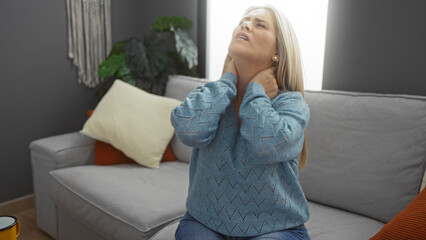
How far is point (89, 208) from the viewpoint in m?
1.64

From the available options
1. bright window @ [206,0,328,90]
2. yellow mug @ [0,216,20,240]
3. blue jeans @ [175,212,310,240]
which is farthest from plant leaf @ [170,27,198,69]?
yellow mug @ [0,216,20,240]

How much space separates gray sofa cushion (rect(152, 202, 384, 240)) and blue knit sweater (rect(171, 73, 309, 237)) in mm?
311

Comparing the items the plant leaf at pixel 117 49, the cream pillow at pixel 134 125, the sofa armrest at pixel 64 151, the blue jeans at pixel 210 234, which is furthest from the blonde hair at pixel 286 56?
the plant leaf at pixel 117 49

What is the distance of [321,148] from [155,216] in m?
0.76

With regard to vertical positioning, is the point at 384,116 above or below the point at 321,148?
above

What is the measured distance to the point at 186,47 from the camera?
2.43 meters

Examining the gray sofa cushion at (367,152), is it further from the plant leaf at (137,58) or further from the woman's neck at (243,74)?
the plant leaf at (137,58)

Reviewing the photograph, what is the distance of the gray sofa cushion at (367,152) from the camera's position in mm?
1394

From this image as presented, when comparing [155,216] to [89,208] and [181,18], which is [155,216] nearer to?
[89,208]

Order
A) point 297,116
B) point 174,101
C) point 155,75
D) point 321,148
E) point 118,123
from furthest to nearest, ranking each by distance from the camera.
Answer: point 155,75 < point 174,101 < point 118,123 < point 321,148 < point 297,116

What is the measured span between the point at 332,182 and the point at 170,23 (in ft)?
5.01

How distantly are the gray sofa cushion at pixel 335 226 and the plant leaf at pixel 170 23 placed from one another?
4.92ft

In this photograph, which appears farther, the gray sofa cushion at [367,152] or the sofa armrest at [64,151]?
the sofa armrest at [64,151]

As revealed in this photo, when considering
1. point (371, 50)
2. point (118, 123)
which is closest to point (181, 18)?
point (118, 123)
